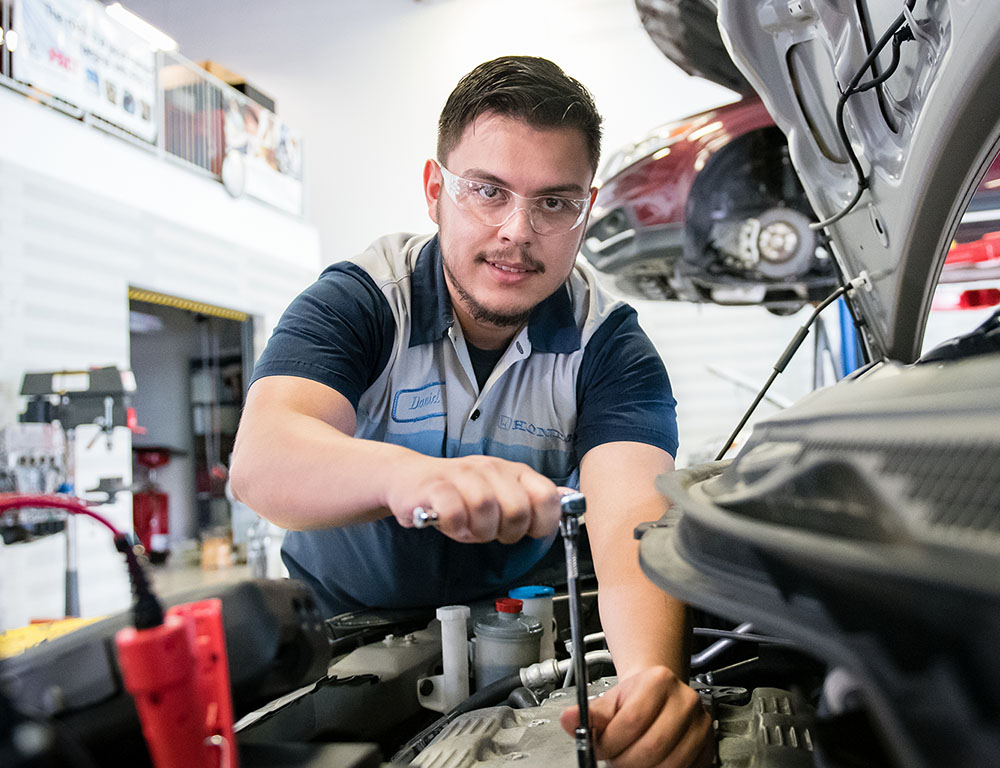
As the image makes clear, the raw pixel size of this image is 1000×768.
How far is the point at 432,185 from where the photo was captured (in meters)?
1.43

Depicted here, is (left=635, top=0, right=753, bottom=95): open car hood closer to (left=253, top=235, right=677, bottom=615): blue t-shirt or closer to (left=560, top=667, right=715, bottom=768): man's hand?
(left=253, top=235, right=677, bottom=615): blue t-shirt

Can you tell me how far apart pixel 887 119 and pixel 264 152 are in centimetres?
621

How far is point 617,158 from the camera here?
2846 mm

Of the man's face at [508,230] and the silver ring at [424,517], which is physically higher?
the man's face at [508,230]

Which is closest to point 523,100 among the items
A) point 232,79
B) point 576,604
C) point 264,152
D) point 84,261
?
point 576,604

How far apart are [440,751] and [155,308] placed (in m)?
6.64

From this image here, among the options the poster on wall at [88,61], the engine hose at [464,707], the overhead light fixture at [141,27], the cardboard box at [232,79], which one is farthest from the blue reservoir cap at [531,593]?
the cardboard box at [232,79]

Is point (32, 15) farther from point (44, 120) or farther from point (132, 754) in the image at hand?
point (132, 754)

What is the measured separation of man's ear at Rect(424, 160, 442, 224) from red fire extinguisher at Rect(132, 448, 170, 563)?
5153mm

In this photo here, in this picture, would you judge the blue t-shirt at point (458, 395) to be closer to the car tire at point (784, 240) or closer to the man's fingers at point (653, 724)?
the man's fingers at point (653, 724)

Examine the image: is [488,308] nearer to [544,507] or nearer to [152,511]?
[544,507]

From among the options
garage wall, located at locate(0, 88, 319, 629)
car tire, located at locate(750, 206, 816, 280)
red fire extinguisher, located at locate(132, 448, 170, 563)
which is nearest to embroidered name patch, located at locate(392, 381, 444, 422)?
car tire, located at locate(750, 206, 816, 280)

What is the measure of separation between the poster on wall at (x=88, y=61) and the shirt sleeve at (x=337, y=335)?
13.8 ft

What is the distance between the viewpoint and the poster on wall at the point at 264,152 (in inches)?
241
